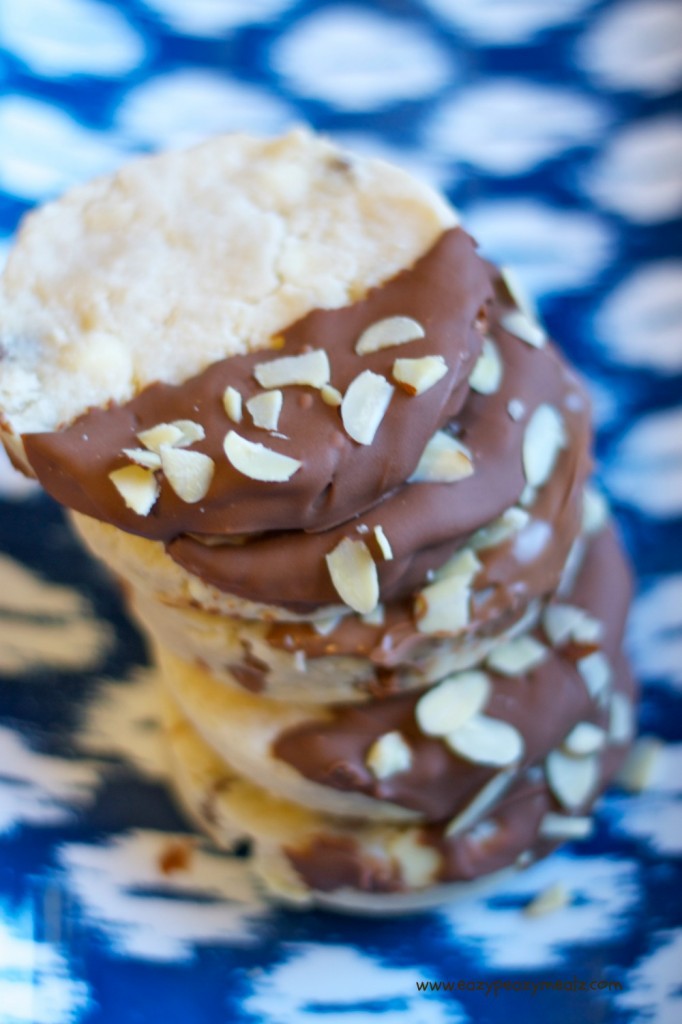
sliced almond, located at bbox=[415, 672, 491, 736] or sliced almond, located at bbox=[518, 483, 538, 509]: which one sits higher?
sliced almond, located at bbox=[518, 483, 538, 509]

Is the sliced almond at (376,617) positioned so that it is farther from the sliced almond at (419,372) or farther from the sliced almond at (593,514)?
the sliced almond at (593,514)

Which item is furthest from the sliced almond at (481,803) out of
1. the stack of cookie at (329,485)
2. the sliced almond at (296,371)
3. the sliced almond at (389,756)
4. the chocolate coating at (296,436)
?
the sliced almond at (296,371)

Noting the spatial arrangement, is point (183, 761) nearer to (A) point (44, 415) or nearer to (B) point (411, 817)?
(B) point (411, 817)

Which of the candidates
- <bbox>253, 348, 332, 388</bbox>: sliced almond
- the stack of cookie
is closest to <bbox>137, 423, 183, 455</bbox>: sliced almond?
the stack of cookie

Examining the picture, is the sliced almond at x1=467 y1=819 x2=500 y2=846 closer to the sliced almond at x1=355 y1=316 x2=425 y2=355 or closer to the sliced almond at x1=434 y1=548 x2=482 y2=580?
the sliced almond at x1=434 y1=548 x2=482 y2=580

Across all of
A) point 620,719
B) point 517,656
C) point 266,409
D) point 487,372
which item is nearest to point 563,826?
point 620,719

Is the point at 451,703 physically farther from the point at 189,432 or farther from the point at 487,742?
the point at 189,432
